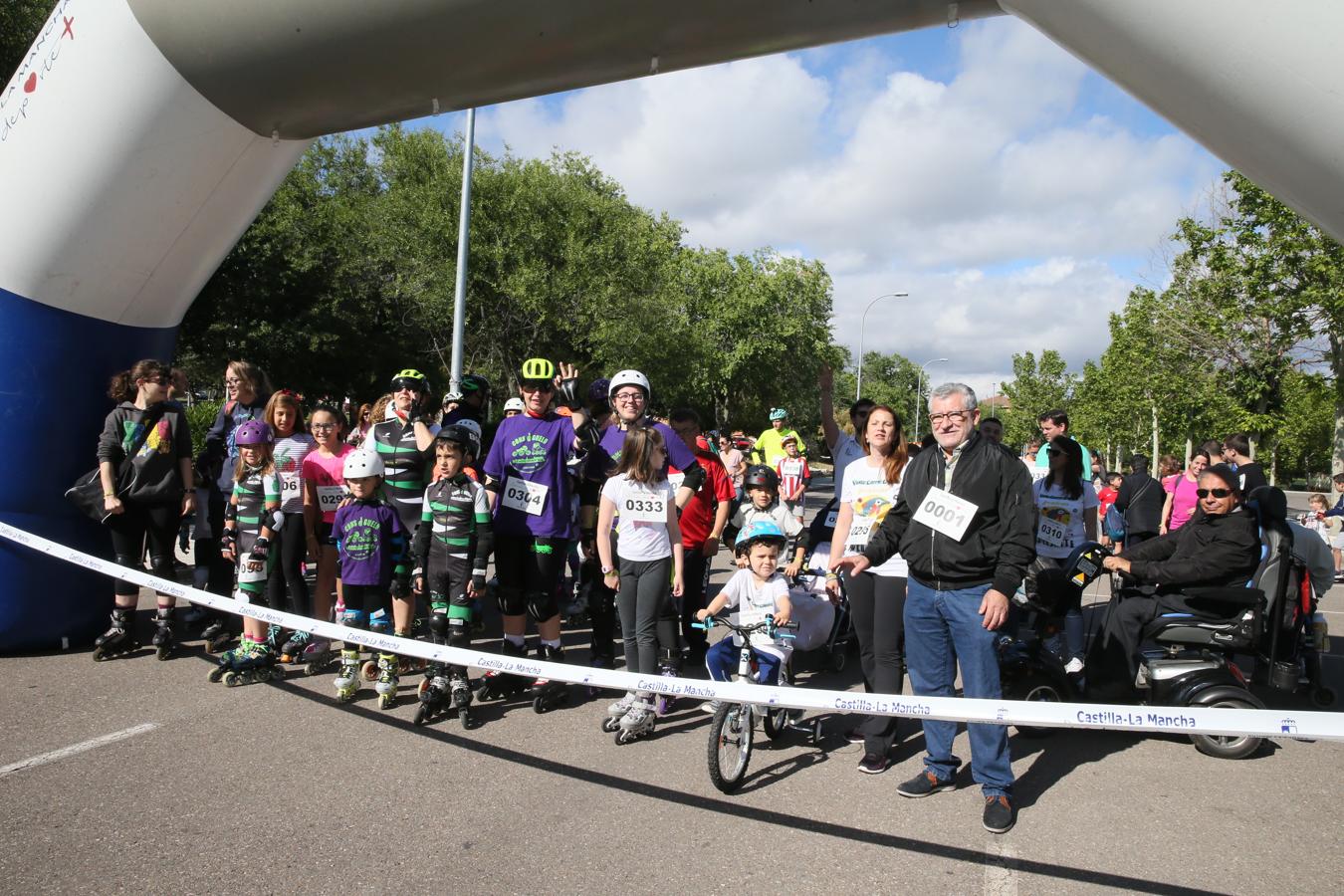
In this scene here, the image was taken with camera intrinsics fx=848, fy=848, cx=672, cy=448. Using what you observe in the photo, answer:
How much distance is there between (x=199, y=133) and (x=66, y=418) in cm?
211

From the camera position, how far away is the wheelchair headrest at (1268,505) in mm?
5473

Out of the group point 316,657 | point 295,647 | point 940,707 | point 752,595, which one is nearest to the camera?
point 940,707

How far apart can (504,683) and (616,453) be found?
1618 mm

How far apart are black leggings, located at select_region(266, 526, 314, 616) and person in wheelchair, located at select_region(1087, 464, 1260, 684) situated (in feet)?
17.5

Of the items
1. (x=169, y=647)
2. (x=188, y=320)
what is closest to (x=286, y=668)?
(x=169, y=647)

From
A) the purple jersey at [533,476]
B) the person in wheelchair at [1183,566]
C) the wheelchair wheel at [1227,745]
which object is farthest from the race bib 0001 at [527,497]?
the wheelchair wheel at [1227,745]

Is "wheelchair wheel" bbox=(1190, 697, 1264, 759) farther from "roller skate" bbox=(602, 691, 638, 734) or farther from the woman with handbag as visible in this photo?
the woman with handbag

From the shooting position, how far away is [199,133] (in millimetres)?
5141

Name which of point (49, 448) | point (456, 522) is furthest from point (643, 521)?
point (49, 448)

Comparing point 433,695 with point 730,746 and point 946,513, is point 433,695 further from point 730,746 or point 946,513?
point 946,513

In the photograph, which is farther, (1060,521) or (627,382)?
(1060,521)

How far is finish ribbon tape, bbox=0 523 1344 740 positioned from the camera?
2717 mm

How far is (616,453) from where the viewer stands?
560cm

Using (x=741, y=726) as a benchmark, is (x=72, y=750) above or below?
below
